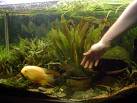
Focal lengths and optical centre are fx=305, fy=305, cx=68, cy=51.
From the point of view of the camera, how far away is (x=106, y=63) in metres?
1.14

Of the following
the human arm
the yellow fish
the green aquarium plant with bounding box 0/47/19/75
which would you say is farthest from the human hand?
the green aquarium plant with bounding box 0/47/19/75

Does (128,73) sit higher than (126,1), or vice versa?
(126,1)

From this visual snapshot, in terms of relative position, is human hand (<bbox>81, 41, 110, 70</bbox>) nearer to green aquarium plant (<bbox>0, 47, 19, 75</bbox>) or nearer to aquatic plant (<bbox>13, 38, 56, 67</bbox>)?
aquatic plant (<bbox>13, 38, 56, 67</bbox>)

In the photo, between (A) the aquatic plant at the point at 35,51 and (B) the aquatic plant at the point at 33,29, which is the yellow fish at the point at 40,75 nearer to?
(A) the aquatic plant at the point at 35,51

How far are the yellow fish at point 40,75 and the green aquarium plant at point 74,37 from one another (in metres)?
0.07

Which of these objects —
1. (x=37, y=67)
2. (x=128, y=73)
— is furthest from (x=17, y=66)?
(x=128, y=73)

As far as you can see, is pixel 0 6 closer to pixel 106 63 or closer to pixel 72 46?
pixel 72 46

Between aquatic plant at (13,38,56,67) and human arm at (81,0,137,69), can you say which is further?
aquatic plant at (13,38,56,67)

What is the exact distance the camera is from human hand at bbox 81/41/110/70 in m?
1.11

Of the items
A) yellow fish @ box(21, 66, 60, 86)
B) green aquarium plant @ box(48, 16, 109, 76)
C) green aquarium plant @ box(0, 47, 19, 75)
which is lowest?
yellow fish @ box(21, 66, 60, 86)

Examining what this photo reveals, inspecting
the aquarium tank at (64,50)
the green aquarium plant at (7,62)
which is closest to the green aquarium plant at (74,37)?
the aquarium tank at (64,50)

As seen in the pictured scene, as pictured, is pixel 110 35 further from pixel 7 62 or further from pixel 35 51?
pixel 7 62

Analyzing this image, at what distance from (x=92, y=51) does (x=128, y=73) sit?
0.15 meters

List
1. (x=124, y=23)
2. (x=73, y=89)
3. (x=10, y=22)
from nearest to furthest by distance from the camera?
(x=124, y=23), (x=73, y=89), (x=10, y=22)
